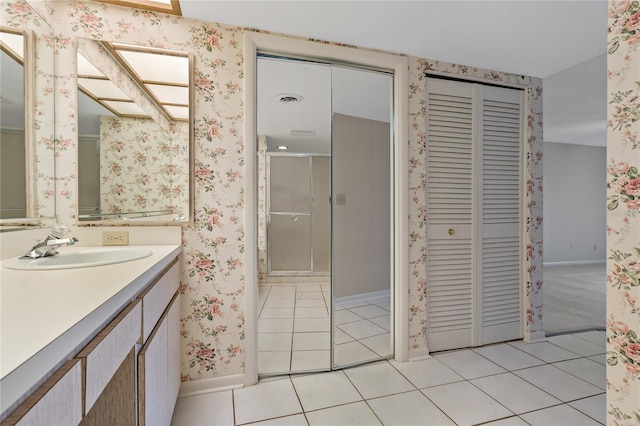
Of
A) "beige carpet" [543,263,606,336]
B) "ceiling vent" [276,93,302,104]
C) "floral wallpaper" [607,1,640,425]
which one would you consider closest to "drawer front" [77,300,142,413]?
"floral wallpaper" [607,1,640,425]

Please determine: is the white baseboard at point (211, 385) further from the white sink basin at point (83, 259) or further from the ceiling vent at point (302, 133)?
the ceiling vent at point (302, 133)

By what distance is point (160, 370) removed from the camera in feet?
4.06

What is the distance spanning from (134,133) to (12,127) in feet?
1.70

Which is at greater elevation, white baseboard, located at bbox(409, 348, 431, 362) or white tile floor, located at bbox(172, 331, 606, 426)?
white baseboard, located at bbox(409, 348, 431, 362)

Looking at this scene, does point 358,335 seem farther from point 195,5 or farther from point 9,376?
point 195,5

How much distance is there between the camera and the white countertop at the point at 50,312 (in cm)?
45

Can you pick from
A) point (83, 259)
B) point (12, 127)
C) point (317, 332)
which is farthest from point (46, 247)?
point (317, 332)

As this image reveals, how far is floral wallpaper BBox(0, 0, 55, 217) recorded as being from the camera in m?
1.40

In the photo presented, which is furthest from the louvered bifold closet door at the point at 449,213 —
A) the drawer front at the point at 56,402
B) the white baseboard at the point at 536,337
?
the drawer front at the point at 56,402

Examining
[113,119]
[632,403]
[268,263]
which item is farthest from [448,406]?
[113,119]

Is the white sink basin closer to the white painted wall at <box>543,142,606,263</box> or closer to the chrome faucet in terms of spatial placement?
the chrome faucet

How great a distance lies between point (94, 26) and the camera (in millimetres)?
1619

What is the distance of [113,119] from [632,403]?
8.20 feet

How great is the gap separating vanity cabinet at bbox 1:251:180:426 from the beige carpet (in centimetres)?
311
